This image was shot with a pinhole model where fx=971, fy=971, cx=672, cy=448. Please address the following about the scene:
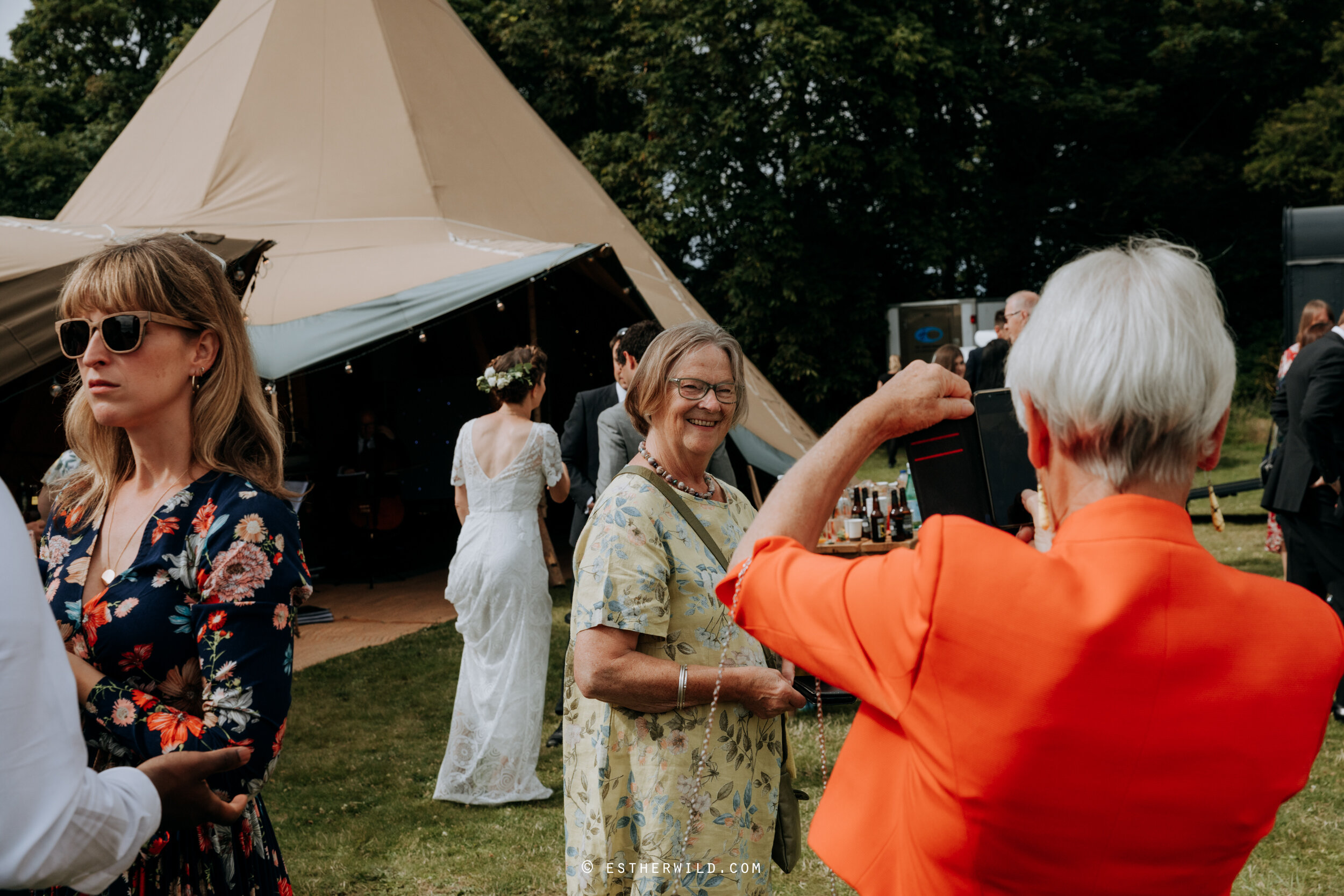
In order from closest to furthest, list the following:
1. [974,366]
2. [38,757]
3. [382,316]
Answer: [38,757]
[382,316]
[974,366]

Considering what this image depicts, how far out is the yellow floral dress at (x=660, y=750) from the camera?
201 cm

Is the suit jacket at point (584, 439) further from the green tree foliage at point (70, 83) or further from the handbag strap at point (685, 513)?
the green tree foliage at point (70, 83)

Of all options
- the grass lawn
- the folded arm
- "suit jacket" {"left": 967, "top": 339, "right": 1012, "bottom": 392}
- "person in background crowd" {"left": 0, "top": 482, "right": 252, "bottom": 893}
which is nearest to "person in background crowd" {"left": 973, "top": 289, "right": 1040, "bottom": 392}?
"suit jacket" {"left": 967, "top": 339, "right": 1012, "bottom": 392}

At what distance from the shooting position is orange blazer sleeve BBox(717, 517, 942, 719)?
41.9 inches

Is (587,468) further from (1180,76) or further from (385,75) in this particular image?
(1180,76)

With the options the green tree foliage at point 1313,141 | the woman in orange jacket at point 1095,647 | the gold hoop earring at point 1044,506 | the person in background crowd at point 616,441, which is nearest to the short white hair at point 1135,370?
the woman in orange jacket at point 1095,647

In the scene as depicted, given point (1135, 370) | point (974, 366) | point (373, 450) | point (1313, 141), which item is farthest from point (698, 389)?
point (1313, 141)

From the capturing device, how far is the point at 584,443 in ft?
18.6

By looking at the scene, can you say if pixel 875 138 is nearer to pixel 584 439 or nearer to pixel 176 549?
pixel 584 439

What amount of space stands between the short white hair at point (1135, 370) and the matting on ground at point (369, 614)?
21.4 feet

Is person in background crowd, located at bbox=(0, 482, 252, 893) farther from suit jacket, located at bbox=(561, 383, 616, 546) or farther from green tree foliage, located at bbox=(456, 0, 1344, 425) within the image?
green tree foliage, located at bbox=(456, 0, 1344, 425)

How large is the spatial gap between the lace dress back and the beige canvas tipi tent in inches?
139

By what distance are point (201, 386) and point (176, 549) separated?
331mm

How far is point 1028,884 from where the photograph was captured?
1.12 m
